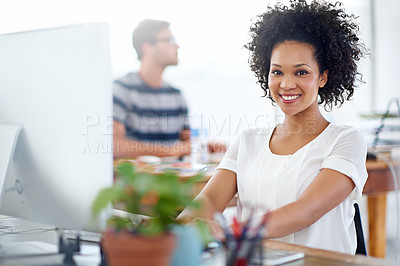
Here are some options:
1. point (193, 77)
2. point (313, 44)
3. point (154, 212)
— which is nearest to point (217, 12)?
point (193, 77)

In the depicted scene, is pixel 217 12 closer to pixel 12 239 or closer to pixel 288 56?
pixel 288 56

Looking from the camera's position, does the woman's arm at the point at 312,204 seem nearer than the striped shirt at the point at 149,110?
Yes

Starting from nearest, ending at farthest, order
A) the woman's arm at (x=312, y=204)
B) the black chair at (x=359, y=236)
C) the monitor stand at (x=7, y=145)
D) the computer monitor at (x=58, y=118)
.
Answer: the computer monitor at (x=58, y=118)
the monitor stand at (x=7, y=145)
the woman's arm at (x=312, y=204)
the black chair at (x=359, y=236)

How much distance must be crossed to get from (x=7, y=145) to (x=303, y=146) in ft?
2.81

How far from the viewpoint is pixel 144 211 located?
76 centimetres

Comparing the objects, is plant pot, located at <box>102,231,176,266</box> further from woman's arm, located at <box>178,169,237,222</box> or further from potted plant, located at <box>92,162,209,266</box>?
woman's arm, located at <box>178,169,237,222</box>

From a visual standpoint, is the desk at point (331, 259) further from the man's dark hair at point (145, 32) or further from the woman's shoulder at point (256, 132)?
the man's dark hair at point (145, 32)

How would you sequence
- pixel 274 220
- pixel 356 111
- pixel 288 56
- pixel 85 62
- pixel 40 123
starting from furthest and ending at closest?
1. pixel 356 111
2. pixel 288 56
3. pixel 274 220
4. pixel 40 123
5. pixel 85 62

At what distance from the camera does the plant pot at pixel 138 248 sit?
72 cm

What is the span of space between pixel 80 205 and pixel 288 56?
848 millimetres

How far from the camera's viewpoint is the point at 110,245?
74 centimetres

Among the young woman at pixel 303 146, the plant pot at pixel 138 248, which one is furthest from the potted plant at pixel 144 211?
the young woman at pixel 303 146

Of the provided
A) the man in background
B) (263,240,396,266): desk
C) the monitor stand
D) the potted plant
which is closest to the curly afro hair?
(263,240,396,266): desk

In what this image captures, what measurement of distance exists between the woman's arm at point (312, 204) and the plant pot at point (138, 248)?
0.66m
